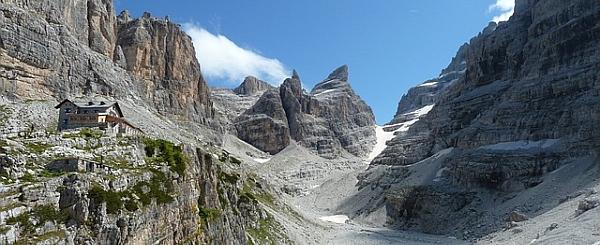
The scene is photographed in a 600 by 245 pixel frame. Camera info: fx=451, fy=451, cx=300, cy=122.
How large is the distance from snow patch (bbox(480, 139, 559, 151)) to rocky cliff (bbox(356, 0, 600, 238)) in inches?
8.7

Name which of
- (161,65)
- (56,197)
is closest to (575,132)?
(56,197)

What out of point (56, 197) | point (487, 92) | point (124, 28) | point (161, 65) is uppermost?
point (124, 28)

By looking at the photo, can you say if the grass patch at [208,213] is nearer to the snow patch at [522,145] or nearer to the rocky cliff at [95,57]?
the rocky cliff at [95,57]

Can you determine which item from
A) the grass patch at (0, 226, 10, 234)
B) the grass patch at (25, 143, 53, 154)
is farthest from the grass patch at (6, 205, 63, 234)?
the grass patch at (25, 143, 53, 154)

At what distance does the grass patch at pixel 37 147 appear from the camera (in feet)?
78.1

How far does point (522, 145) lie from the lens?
103 metres

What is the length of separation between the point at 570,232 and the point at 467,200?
4520 centimetres

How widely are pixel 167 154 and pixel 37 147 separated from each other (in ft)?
28.2

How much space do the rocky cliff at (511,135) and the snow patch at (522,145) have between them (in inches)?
8.7

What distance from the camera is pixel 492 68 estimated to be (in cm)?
14038

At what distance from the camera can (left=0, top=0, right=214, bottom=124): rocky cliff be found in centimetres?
9581

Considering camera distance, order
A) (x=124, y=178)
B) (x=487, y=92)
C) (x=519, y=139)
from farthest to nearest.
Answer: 1. (x=487, y=92)
2. (x=519, y=139)
3. (x=124, y=178)

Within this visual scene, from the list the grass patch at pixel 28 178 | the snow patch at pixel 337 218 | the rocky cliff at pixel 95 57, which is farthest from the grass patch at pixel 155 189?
the snow patch at pixel 337 218

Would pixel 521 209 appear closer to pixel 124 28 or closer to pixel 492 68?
pixel 492 68
